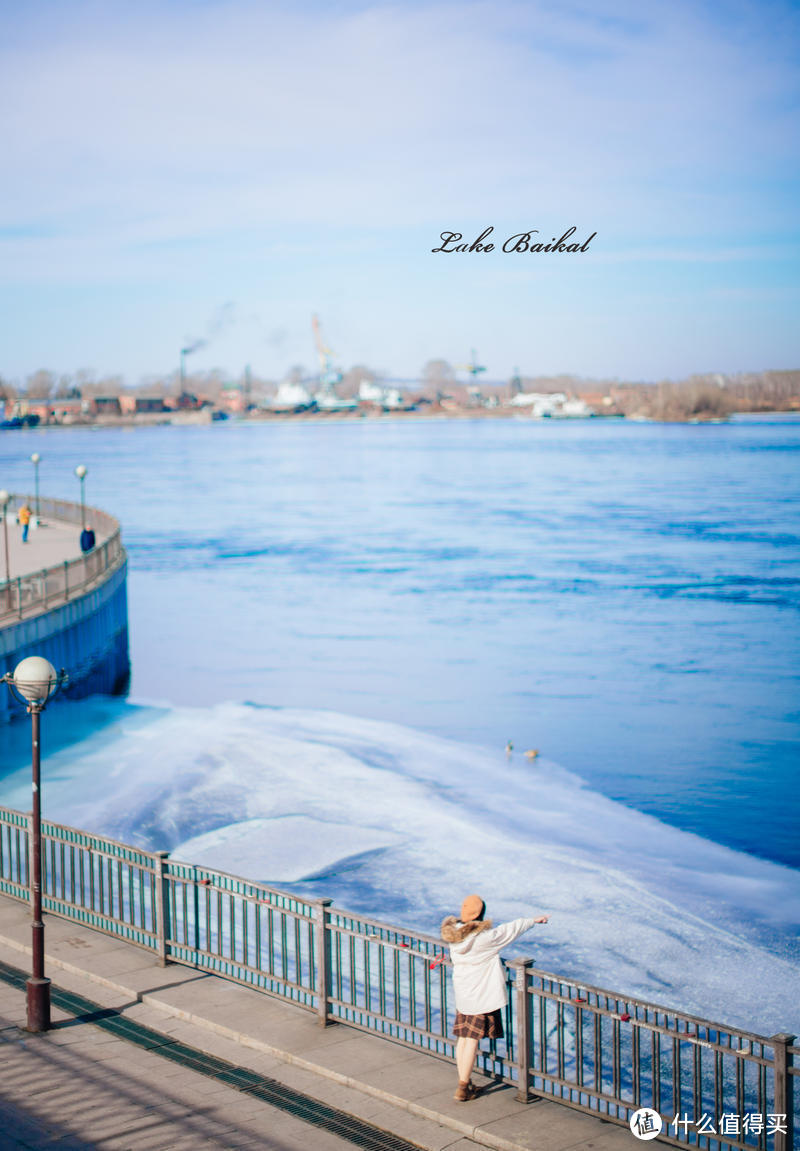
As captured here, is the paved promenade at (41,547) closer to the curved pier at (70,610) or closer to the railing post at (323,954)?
the curved pier at (70,610)

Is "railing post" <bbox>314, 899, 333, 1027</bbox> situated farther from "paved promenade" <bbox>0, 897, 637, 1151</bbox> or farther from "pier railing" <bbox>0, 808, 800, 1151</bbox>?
"paved promenade" <bbox>0, 897, 637, 1151</bbox>

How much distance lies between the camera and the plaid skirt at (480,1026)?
8219 millimetres

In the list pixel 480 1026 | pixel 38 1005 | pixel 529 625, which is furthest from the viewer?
pixel 529 625

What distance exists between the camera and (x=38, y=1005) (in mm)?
9477

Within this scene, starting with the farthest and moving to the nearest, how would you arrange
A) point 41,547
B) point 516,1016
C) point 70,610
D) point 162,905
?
point 41,547
point 70,610
point 162,905
point 516,1016

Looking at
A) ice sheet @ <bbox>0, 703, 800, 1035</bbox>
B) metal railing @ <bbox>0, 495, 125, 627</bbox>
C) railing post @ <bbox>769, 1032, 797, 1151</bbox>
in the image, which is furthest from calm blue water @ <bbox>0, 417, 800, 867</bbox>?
railing post @ <bbox>769, 1032, 797, 1151</bbox>

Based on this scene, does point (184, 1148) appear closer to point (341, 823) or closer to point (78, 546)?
point (341, 823)

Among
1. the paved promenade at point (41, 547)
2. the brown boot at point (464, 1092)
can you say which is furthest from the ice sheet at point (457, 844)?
the paved promenade at point (41, 547)

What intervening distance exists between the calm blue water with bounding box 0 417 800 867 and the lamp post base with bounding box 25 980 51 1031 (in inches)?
639

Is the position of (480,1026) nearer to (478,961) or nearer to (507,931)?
(478,961)

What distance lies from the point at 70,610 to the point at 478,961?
25814 mm

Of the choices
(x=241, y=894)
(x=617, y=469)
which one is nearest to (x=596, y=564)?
(x=241, y=894)

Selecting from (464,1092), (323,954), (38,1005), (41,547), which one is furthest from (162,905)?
(41,547)

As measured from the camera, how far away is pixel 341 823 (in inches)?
882
